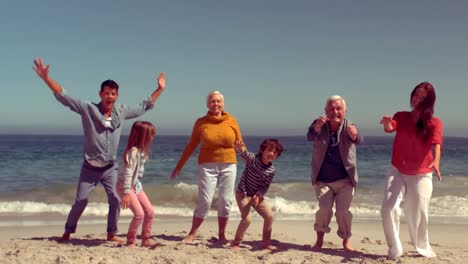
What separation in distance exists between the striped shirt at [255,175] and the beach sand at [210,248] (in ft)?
2.33

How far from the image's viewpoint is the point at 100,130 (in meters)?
5.07

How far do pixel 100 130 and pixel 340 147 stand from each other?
2.68 m

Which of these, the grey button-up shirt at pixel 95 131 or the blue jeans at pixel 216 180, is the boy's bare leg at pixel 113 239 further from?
the blue jeans at pixel 216 180

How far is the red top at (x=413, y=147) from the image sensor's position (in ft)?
15.3

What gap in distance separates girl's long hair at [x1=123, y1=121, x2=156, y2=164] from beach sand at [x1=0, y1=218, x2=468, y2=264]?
1098mm

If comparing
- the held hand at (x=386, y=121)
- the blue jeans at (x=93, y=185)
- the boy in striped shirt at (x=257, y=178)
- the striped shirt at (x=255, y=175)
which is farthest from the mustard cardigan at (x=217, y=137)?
the held hand at (x=386, y=121)

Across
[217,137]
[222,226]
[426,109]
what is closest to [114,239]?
[222,226]

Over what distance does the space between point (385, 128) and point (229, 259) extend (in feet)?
7.07

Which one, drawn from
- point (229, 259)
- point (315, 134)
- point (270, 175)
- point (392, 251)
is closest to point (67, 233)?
point (229, 259)

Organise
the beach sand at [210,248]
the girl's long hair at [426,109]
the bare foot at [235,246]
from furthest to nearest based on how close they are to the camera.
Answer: the bare foot at [235,246] < the beach sand at [210,248] < the girl's long hair at [426,109]

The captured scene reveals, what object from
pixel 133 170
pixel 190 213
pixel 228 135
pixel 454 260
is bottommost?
pixel 190 213

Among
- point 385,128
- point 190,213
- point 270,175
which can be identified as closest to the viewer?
point 385,128

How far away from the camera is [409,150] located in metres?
4.72

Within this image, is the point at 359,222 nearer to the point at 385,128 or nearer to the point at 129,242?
the point at 385,128
